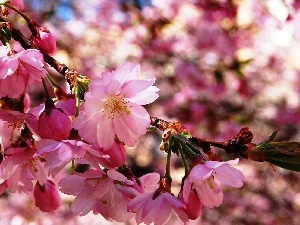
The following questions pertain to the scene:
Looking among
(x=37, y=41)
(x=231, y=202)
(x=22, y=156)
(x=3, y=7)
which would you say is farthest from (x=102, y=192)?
(x=231, y=202)

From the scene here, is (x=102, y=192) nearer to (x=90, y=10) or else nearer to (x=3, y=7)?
(x=3, y=7)

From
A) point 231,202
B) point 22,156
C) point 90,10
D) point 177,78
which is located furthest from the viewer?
point 90,10

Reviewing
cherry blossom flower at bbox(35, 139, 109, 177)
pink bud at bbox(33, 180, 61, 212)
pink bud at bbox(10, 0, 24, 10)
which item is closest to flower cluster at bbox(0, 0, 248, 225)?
cherry blossom flower at bbox(35, 139, 109, 177)

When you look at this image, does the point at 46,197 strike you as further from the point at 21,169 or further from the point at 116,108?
the point at 116,108

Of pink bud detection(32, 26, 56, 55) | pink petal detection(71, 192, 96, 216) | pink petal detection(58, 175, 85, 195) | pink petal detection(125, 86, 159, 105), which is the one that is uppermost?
pink bud detection(32, 26, 56, 55)

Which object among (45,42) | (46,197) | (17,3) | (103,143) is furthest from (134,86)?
(17,3)

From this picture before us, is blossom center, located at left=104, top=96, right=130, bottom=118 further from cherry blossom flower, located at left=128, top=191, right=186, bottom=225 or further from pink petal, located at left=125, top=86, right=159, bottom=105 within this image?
cherry blossom flower, located at left=128, top=191, right=186, bottom=225

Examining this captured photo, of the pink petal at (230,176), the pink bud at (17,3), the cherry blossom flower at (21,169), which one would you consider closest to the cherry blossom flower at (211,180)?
the pink petal at (230,176)
